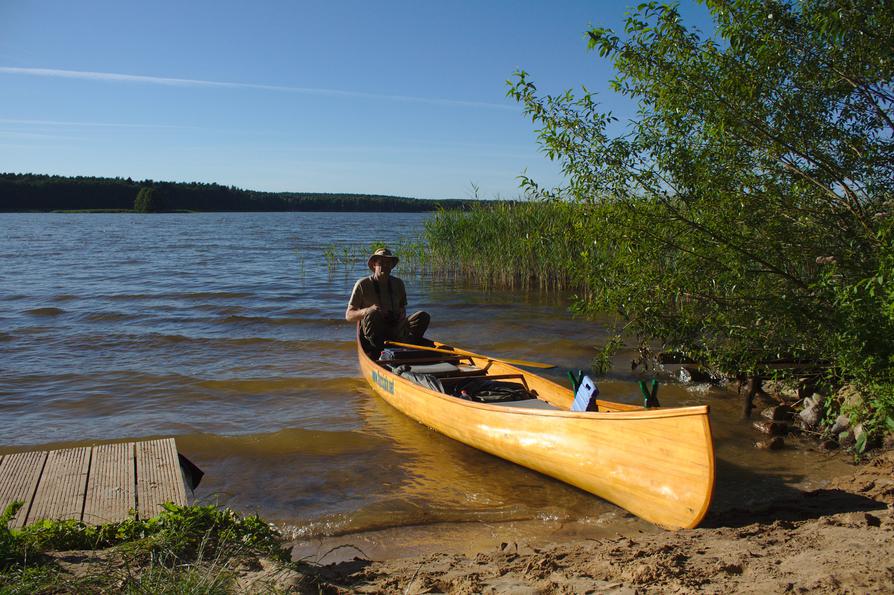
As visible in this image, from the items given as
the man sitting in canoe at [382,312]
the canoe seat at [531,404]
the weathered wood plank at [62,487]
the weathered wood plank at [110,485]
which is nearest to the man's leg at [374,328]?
the man sitting in canoe at [382,312]

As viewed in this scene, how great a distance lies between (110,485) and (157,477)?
257mm

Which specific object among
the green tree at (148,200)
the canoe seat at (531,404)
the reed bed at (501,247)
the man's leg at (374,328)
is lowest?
the canoe seat at (531,404)

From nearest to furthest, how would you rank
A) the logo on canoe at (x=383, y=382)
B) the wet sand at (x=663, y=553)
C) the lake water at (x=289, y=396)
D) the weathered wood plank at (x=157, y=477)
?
the wet sand at (x=663, y=553) < the weathered wood plank at (x=157, y=477) < the lake water at (x=289, y=396) < the logo on canoe at (x=383, y=382)

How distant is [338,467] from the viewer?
20.1 ft

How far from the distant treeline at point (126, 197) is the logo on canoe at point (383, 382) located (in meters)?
88.8

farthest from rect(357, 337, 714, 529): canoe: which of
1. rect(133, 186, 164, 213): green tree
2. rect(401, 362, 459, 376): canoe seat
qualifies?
rect(133, 186, 164, 213): green tree

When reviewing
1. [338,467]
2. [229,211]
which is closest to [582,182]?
[338,467]

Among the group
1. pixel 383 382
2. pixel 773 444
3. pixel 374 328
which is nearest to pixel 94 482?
pixel 383 382

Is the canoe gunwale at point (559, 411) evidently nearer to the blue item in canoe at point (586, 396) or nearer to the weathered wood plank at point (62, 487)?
the blue item in canoe at point (586, 396)

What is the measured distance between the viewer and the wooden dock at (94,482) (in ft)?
12.1

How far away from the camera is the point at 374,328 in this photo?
865 cm

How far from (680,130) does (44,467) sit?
210 inches

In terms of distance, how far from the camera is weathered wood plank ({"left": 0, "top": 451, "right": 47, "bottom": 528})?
147 inches

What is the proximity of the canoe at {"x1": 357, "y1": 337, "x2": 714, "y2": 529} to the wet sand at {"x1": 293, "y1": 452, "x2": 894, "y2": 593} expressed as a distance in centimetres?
21
